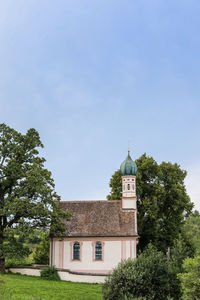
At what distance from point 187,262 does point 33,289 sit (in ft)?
37.8

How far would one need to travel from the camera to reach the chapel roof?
1589 inches

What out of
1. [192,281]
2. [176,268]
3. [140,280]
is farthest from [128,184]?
[192,281]

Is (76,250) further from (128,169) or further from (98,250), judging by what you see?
(128,169)

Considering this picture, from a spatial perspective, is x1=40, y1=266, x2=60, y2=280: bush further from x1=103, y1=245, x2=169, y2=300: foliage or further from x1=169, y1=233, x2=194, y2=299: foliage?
x1=169, y1=233, x2=194, y2=299: foliage

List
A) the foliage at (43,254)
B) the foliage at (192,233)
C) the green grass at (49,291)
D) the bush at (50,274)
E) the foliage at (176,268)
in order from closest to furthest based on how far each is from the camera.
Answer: the green grass at (49,291) < the foliage at (176,268) < the foliage at (192,233) < the bush at (50,274) < the foliage at (43,254)

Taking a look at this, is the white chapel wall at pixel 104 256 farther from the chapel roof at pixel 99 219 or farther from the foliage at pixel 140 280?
the foliage at pixel 140 280

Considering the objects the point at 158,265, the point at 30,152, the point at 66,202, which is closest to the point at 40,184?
the point at 30,152

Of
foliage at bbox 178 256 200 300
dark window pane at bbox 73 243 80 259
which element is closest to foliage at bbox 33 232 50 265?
dark window pane at bbox 73 243 80 259

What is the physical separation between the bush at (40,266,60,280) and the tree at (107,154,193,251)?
48.5ft

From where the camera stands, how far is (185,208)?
47.8 m

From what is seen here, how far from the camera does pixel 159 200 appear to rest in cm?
4744

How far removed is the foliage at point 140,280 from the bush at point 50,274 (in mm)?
9760

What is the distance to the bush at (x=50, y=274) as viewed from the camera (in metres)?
33.9

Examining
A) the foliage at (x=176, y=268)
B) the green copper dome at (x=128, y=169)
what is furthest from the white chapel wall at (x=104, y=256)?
the foliage at (x=176, y=268)
